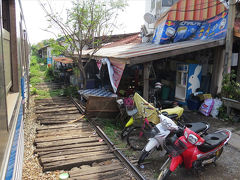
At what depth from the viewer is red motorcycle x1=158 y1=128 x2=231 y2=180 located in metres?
4.04

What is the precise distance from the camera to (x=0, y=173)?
143 cm

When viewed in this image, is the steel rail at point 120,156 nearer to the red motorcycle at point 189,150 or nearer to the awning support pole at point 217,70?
the red motorcycle at point 189,150

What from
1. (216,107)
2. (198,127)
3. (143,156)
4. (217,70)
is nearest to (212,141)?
(198,127)

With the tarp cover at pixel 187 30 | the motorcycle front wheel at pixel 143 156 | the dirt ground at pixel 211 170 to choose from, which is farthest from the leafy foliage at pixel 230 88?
the motorcycle front wheel at pixel 143 156

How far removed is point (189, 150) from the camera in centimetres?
424

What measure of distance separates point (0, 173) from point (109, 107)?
6784 millimetres

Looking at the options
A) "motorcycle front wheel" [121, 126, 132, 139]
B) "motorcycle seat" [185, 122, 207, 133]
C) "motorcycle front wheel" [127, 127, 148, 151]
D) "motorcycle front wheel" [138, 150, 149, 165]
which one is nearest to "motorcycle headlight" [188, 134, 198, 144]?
"motorcycle seat" [185, 122, 207, 133]

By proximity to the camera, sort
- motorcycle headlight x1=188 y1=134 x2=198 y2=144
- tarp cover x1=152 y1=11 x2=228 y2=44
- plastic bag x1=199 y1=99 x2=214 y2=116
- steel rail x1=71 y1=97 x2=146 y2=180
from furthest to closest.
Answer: tarp cover x1=152 y1=11 x2=228 y2=44, plastic bag x1=199 y1=99 x2=214 y2=116, steel rail x1=71 y1=97 x2=146 y2=180, motorcycle headlight x1=188 y1=134 x2=198 y2=144

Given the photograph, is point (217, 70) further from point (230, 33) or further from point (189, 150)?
point (189, 150)

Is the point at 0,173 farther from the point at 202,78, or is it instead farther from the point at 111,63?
the point at 202,78

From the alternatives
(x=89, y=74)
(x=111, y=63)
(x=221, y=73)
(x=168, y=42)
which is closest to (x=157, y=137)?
(x=111, y=63)

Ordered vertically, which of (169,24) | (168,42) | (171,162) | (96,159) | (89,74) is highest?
(169,24)

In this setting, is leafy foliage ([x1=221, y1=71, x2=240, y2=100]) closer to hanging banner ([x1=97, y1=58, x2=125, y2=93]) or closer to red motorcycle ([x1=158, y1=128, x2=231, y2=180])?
red motorcycle ([x1=158, y1=128, x2=231, y2=180])

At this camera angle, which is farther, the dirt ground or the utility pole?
the utility pole
